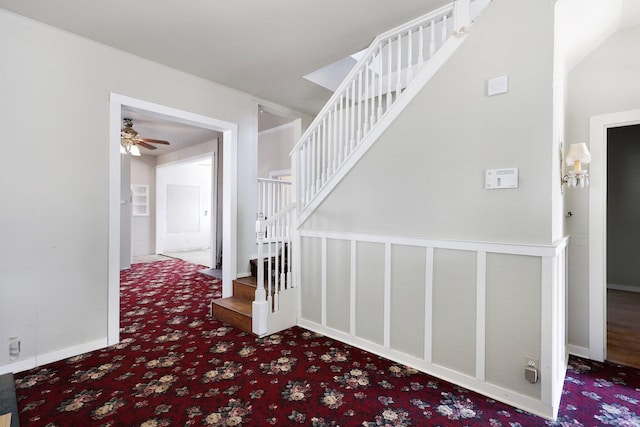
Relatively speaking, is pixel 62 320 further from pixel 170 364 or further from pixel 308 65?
pixel 308 65

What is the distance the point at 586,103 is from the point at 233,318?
3.82m

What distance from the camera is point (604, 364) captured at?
242 cm

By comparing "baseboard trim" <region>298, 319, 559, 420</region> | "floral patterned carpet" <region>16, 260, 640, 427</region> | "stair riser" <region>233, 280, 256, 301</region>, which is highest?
"stair riser" <region>233, 280, 256, 301</region>

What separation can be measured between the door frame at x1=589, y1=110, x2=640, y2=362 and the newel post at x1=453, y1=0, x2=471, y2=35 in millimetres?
1475

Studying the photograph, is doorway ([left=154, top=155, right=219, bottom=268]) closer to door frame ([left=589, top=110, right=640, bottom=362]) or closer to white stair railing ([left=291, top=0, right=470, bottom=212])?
white stair railing ([left=291, top=0, right=470, bottom=212])

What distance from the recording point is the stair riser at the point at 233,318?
294 centimetres

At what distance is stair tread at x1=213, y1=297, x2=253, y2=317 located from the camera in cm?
307

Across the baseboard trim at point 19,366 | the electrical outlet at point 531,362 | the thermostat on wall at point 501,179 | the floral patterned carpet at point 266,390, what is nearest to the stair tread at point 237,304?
the floral patterned carpet at point 266,390

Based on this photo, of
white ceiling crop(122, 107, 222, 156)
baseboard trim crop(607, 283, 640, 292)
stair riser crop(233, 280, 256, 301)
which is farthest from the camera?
white ceiling crop(122, 107, 222, 156)

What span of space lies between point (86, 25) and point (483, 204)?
335cm

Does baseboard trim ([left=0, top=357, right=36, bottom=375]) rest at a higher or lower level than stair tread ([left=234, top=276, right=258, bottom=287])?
lower

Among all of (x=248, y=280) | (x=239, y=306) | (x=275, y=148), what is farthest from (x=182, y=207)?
(x=239, y=306)

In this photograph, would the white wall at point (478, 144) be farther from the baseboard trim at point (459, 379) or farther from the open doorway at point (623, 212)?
the open doorway at point (623, 212)

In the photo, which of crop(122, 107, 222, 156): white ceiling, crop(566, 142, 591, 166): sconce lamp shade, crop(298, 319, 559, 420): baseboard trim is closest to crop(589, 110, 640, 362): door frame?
crop(566, 142, 591, 166): sconce lamp shade
